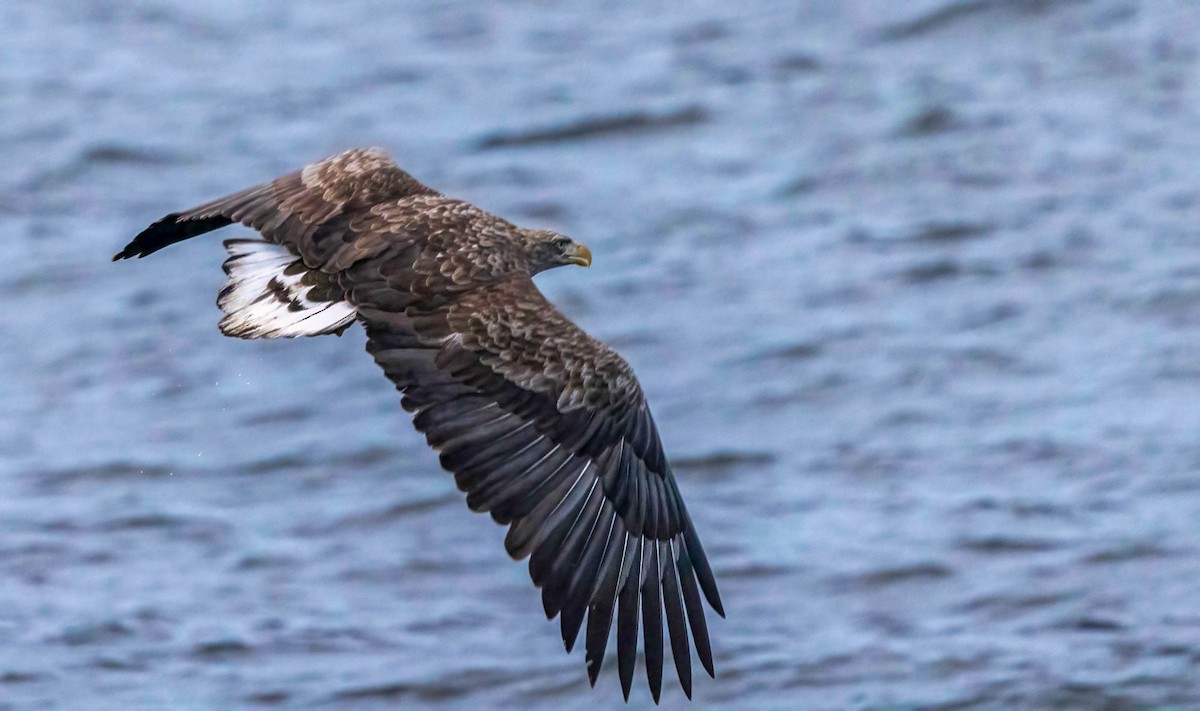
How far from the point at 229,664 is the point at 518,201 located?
424 centimetres

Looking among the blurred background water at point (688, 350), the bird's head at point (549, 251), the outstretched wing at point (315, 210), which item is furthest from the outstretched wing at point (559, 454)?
the blurred background water at point (688, 350)

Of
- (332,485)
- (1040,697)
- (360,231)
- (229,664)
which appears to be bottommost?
(1040,697)

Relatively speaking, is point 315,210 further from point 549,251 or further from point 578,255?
point 578,255

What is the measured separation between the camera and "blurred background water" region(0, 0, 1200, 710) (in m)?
10.3

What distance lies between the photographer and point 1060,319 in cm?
1262

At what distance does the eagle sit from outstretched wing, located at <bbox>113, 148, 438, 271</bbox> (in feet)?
0.05

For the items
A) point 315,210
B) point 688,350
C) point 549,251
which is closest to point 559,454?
→ point 549,251

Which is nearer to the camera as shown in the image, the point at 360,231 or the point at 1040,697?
the point at 360,231

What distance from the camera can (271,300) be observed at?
730 cm

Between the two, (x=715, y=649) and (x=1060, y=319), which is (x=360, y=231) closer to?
(x=715, y=649)

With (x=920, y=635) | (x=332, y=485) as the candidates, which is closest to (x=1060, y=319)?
(x=920, y=635)

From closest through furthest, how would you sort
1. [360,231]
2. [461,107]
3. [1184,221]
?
[360,231] → [1184,221] → [461,107]

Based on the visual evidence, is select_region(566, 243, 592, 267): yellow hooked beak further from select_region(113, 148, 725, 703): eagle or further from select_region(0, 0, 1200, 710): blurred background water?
select_region(0, 0, 1200, 710): blurred background water

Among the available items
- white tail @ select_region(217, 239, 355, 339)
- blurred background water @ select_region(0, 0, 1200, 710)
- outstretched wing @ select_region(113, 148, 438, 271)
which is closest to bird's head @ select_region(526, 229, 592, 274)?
outstretched wing @ select_region(113, 148, 438, 271)
